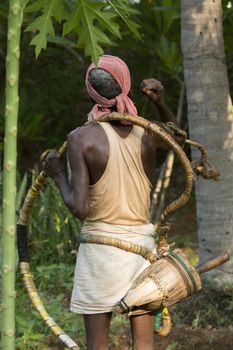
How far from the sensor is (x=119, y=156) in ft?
11.5

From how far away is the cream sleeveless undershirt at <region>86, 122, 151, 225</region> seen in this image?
350 cm

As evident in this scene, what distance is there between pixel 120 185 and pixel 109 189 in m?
0.06

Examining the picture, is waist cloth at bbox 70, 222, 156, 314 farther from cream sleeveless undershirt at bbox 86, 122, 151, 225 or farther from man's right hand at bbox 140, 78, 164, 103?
man's right hand at bbox 140, 78, 164, 103

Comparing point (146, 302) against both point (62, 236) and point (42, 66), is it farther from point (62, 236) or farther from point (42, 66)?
point (42, 66)

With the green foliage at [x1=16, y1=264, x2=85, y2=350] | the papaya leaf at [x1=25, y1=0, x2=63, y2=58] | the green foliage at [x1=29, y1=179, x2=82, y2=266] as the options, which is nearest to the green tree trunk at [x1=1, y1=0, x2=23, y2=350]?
the papaya leaf at [x1=25, y1=0, x2=63, y2=58]

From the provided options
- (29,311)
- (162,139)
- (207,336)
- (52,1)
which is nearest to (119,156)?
(162,139)

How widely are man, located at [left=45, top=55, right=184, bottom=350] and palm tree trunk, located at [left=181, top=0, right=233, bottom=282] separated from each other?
6.07 ft

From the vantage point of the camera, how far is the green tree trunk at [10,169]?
246 cm

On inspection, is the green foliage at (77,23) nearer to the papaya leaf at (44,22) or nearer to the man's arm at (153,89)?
the papaya leaf at (44,22)

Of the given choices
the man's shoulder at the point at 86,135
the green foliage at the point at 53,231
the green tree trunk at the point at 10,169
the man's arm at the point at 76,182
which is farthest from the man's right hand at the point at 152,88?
the green foliage at the point at 53,231

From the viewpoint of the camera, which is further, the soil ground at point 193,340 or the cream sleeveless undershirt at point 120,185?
the soil ground at point 193,340

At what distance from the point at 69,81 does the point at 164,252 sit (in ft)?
22.0

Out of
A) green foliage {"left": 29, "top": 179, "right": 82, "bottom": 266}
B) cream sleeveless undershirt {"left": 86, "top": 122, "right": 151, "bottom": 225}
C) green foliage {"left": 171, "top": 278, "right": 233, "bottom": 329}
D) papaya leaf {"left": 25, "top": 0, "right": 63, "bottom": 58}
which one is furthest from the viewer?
green foliage {"left": 29, "top": 179, "right": 82, "bottom": 266}

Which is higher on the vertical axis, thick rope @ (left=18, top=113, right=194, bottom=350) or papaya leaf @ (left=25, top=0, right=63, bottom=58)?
papaya leaf @ (left=25, top=0, right=63, bottom=58)
